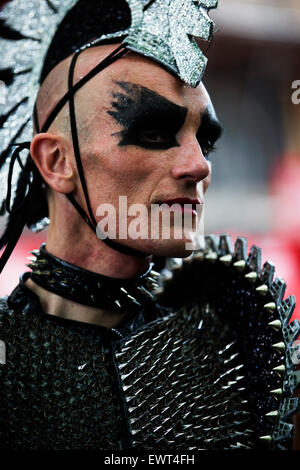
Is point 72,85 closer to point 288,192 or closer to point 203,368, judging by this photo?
point 203,368

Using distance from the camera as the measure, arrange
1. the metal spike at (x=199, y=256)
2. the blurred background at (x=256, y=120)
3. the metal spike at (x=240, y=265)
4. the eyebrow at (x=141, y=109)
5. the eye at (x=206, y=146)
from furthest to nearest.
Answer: the blurred background at (x=256, y=120) < the metal spike at (x=199, y=256) < the metal spike at (x=240, y=265) < the eye at (x=206, y=146) < the eyebrow at (x=141, y=109)

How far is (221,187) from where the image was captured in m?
4.29

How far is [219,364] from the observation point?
1.29 meters

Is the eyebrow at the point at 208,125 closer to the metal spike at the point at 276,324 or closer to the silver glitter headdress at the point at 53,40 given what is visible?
the silver glitter headdress at the point at 53,40

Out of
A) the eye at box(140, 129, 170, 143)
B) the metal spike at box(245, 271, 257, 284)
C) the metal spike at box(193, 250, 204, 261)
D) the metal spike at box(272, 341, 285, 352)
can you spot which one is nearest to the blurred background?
the metal spike at box(193, 250, 204, 261)

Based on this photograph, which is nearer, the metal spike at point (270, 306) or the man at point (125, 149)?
the man at point (125, 149)

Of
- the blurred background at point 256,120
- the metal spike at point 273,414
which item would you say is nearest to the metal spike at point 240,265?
the metal spike at point 273,414

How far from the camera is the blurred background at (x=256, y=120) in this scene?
4.00 metres

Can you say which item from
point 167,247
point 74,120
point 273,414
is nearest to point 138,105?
point 74,120

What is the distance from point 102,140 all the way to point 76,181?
0.37ft

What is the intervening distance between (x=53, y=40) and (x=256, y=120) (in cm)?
303

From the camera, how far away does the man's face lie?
1087 mm

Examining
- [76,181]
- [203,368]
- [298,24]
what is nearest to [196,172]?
[76,181]

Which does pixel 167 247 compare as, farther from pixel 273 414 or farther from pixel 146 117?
pixel 273 414
